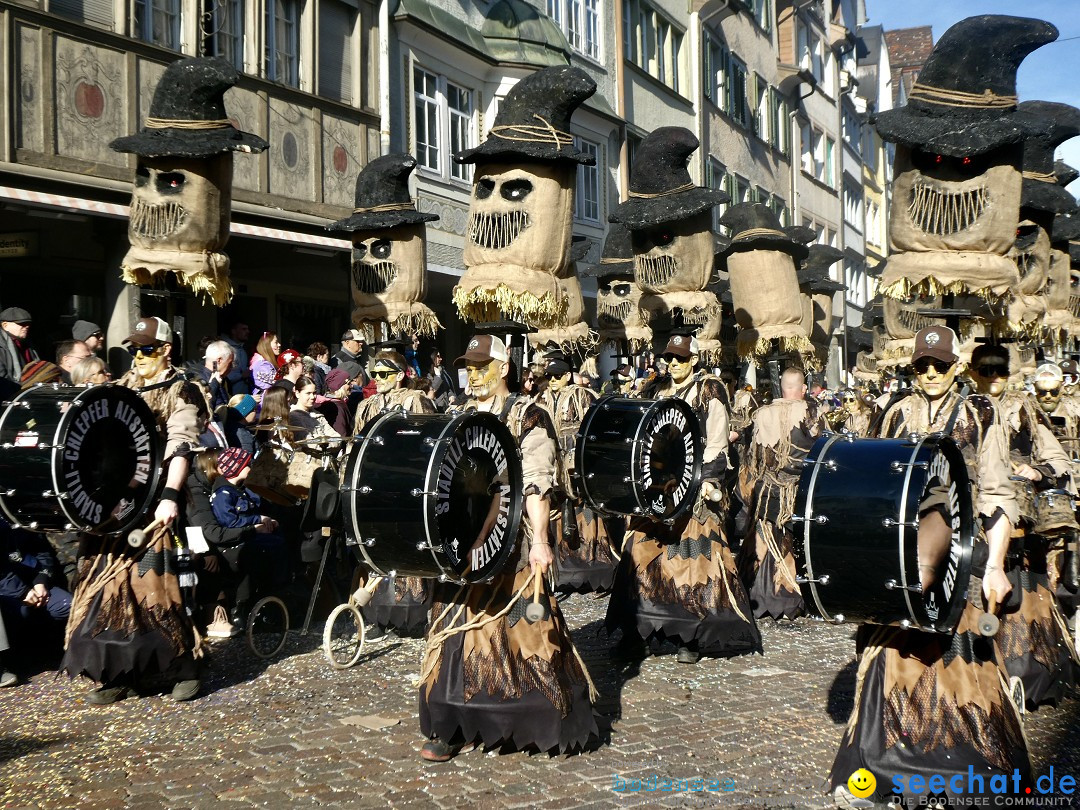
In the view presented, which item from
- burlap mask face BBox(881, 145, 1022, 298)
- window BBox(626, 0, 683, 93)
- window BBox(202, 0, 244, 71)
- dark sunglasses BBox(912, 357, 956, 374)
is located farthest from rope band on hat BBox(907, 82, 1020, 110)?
window BBox(626, 0, 683, 93)

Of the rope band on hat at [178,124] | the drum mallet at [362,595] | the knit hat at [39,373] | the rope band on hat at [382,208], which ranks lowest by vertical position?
the drum mallet at [362,595]

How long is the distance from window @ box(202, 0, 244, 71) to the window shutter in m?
1.45

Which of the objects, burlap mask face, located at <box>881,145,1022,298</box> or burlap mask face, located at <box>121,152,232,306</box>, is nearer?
burlap mask face, located at <box>881,145,1022,298</box>

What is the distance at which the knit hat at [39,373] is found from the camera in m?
7.57

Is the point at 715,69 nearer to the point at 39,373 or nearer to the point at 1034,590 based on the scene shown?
the point at 39,373

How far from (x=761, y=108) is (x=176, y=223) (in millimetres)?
29281

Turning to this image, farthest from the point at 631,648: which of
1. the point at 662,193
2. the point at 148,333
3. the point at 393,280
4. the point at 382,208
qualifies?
the point at 382,208

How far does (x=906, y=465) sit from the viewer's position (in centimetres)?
437

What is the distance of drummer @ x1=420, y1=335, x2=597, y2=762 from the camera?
510cm

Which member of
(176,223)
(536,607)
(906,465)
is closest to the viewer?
(906,465)

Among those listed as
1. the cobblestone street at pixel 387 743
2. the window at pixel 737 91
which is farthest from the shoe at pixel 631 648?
the window at pixel 737 91

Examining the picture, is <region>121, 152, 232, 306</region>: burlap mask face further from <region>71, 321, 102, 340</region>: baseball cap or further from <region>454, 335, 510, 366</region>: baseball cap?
<region>454, 335, 510, 366</region>: baseball cap

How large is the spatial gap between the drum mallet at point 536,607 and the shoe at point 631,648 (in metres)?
2.18

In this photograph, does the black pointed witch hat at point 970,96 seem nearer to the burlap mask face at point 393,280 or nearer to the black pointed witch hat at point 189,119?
the black pointed witch hat at point 189,119
